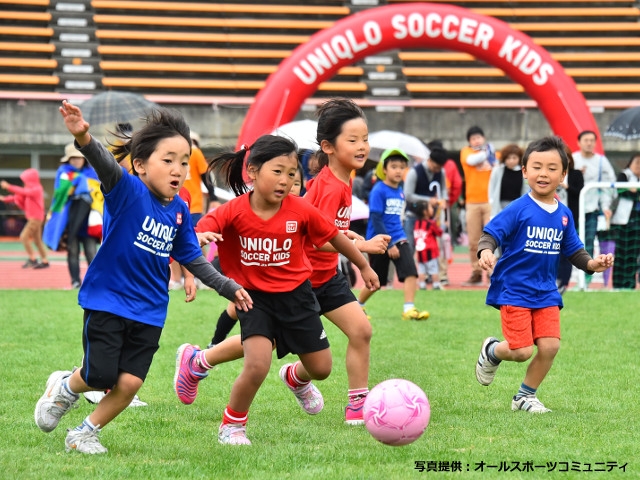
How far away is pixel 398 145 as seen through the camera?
17.8 meters

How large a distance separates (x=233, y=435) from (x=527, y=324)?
1973 mm

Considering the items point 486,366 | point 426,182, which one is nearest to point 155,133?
point 486,366

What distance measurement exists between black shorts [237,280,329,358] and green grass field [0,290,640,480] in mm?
451

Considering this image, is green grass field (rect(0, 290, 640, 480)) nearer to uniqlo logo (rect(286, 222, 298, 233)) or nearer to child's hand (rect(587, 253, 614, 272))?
child's hand (rect(587, 253, 614, 272))

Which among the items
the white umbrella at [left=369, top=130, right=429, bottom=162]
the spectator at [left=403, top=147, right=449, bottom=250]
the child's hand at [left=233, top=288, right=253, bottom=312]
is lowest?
the child's hand at [left=233, top=288, right=253, bottom=312]

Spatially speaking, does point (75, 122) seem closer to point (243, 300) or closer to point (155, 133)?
point (155, 133)

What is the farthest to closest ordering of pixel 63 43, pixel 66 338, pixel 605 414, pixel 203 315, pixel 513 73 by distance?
pixel 63 43 < pixel 513 73 < pixel 203 315 < pixel 66 338 < pixel 605 414

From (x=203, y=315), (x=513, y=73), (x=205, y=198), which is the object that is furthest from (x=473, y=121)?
(x=203, y=315)

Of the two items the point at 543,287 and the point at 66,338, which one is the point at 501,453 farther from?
the point at 66,338

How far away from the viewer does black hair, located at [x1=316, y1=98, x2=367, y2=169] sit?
20.7ft

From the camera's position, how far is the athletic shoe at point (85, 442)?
5.01m

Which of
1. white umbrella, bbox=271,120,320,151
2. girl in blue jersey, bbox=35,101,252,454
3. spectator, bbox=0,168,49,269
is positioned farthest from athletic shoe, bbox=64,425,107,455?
spectator, bbox=0,168,49,269

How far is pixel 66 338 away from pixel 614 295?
6.91m

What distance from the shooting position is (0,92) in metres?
23.9
